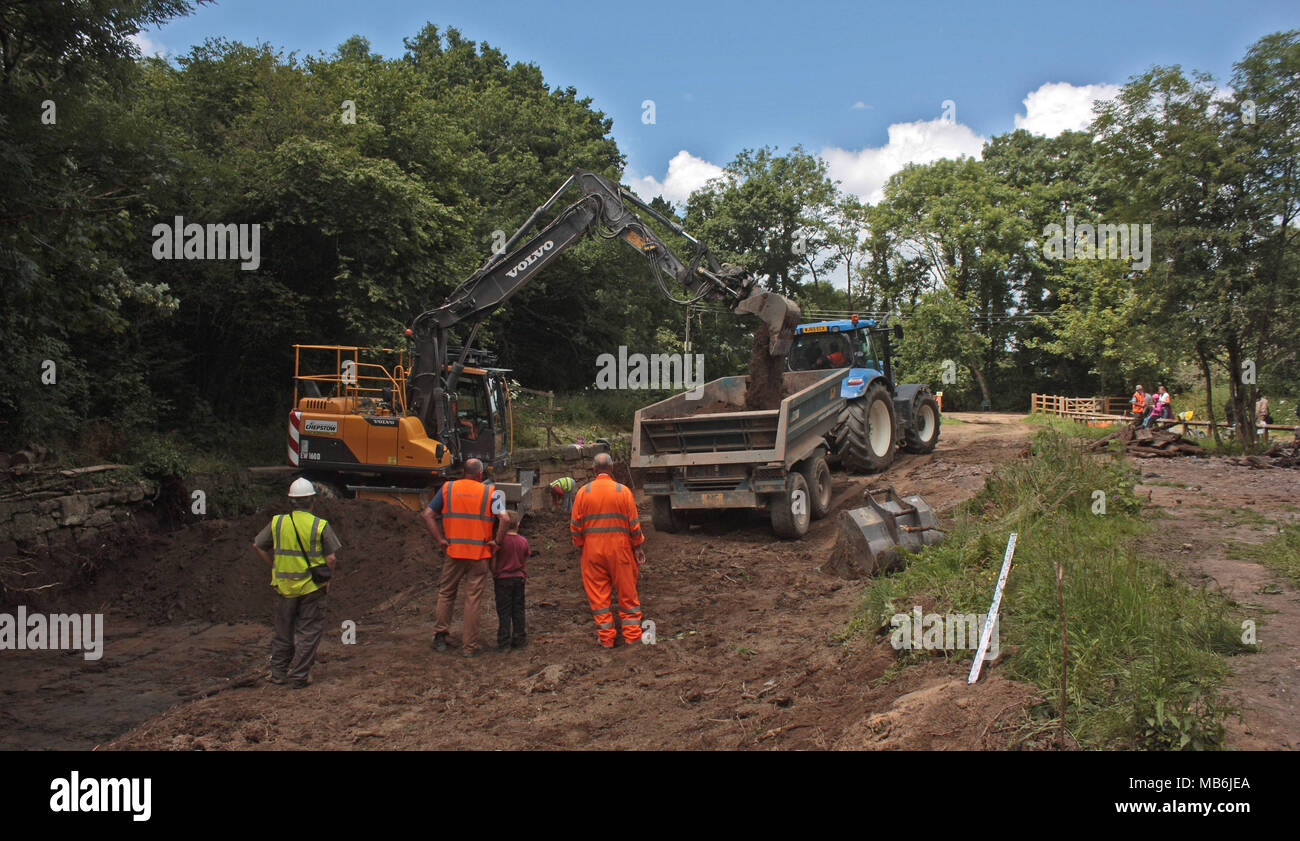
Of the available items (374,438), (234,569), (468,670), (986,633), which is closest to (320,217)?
(374,438)

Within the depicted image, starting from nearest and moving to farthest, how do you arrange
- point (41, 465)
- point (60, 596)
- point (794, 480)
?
point (60, 596) < point (41, 465) < point (794, 480)

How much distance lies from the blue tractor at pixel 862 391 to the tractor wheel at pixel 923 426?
3 cm

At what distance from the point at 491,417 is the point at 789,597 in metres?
6.21

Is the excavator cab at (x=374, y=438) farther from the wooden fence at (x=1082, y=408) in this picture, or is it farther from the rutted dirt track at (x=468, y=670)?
the wooden fence at (x=1082, y=408)

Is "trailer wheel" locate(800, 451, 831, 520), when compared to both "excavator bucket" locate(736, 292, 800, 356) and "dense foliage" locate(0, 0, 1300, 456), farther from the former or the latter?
"dense foliage" locate(0, 0, 1300, 456)

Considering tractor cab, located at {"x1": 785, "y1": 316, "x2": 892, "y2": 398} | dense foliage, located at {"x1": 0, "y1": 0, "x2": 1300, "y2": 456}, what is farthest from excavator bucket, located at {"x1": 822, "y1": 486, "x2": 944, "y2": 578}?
dense foliage, located at {"x1": 0, "y1": 0, "x2": 1300, "y2": 456}

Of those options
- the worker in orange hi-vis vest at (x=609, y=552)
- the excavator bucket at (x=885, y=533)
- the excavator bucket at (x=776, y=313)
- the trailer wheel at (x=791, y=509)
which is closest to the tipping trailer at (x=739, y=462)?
the trailer wheel at (x=791, y=509)

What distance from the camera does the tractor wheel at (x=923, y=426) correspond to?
16.1 m

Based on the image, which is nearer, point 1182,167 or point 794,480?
point 794,480

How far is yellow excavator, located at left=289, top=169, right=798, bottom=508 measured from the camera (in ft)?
37.1

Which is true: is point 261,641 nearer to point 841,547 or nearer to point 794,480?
point 841,547
